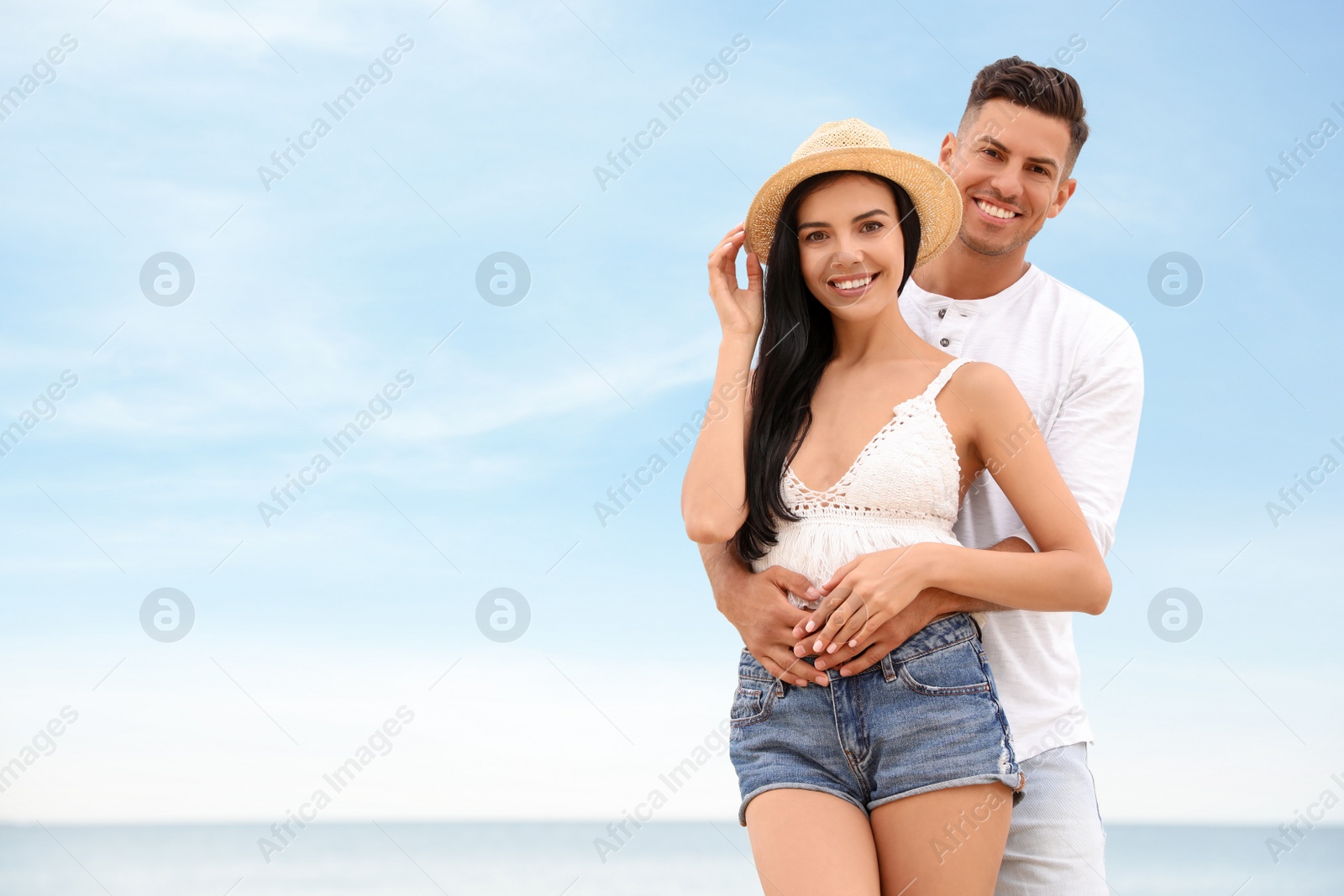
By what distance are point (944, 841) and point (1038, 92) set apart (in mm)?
2123

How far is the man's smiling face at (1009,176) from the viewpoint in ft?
10.7

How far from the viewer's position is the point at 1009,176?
3.28m

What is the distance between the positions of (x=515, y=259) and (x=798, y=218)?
345cm

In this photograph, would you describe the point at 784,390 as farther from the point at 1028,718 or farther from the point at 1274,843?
the point at 1274,843

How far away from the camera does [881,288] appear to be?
8.69 ft

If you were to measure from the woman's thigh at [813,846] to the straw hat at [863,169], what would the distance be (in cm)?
131

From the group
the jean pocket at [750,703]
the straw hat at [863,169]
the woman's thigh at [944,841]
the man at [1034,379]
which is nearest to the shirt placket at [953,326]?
the man at [1034,379]

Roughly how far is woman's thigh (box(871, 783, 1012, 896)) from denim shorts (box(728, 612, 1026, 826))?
1.2 inches

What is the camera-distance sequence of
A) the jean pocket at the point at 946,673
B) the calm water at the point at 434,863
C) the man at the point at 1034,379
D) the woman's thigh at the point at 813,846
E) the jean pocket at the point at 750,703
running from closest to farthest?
the woman's thigh at the point at 813,846 < the jean pocket at the point at 946,673 < the jean pocket at the point at 750,703 < the man at the point at 1034,379 < the calm water at the point at 434,863

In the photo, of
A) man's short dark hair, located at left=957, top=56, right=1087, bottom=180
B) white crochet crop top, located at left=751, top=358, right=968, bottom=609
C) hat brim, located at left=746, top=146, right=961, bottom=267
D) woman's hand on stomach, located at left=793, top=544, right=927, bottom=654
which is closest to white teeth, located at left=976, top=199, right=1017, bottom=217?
man's short dark hair, located at left=957, top=56, right=1087, bottom=180

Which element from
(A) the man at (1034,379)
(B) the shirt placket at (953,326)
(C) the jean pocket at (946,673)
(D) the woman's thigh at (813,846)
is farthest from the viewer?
(B) the shirt placket at (953,326)

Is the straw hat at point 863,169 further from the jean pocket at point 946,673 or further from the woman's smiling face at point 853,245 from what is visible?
the jean pocket at point 946,673

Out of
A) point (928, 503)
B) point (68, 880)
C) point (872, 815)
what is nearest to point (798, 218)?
point (928, 503)

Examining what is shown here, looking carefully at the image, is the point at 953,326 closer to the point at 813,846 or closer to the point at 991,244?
the point at 991,244
